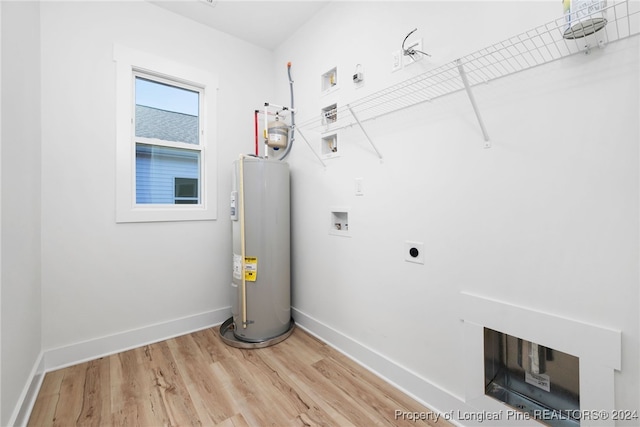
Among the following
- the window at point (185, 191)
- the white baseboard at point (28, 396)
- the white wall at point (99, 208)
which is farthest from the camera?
the window at point (185, 191)

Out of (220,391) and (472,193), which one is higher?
(472,193)

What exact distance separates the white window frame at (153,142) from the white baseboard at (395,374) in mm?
1416

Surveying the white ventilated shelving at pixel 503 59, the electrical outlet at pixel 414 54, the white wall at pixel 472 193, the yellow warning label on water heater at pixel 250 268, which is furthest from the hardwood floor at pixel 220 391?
the electrical outlet at pixel 414 54

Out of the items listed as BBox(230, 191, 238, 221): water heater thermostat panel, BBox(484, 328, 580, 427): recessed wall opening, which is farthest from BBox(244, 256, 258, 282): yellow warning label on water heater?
BBox(484, 328, 580, 427): recessed wall opening

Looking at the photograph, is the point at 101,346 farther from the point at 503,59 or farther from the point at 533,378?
the point at 503,59

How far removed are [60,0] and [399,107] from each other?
7.69ft

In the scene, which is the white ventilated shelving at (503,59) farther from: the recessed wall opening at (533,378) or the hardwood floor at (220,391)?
the hardwood floor at (220,391)

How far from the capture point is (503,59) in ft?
3.77

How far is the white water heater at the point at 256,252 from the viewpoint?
205 cm

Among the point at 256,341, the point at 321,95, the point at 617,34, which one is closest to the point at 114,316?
the point at 256,341

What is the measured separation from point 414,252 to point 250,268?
4.03 feet

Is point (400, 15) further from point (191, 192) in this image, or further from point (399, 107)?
point (191, 192)

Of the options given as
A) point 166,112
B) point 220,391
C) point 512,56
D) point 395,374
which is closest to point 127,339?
point 220,391

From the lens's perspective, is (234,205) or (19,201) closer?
(19,201)
